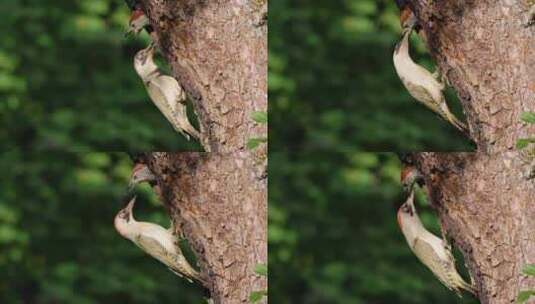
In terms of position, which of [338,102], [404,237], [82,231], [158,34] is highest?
[158,34]

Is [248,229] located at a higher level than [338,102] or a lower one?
lower

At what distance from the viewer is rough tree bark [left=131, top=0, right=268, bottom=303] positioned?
3543 mm

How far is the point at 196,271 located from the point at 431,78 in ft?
3.33

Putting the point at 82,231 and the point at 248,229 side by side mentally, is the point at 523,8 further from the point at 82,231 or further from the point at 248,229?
the point at 82,231

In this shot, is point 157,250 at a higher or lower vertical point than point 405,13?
lower

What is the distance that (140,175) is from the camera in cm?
357

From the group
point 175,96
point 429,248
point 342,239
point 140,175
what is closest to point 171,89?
point 175,96

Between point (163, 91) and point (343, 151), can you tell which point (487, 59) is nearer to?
point (343, 151)

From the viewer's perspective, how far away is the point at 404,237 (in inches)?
142

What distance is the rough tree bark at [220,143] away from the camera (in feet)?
11.6

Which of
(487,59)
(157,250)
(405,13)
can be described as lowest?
(157,250)

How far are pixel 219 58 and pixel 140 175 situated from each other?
47 centimetres

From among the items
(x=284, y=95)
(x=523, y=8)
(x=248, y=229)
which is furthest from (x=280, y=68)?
(x=523, y=8)

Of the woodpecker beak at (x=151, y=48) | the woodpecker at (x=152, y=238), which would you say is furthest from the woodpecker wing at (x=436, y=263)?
the woodpecker beak at (x=151, y=48)
